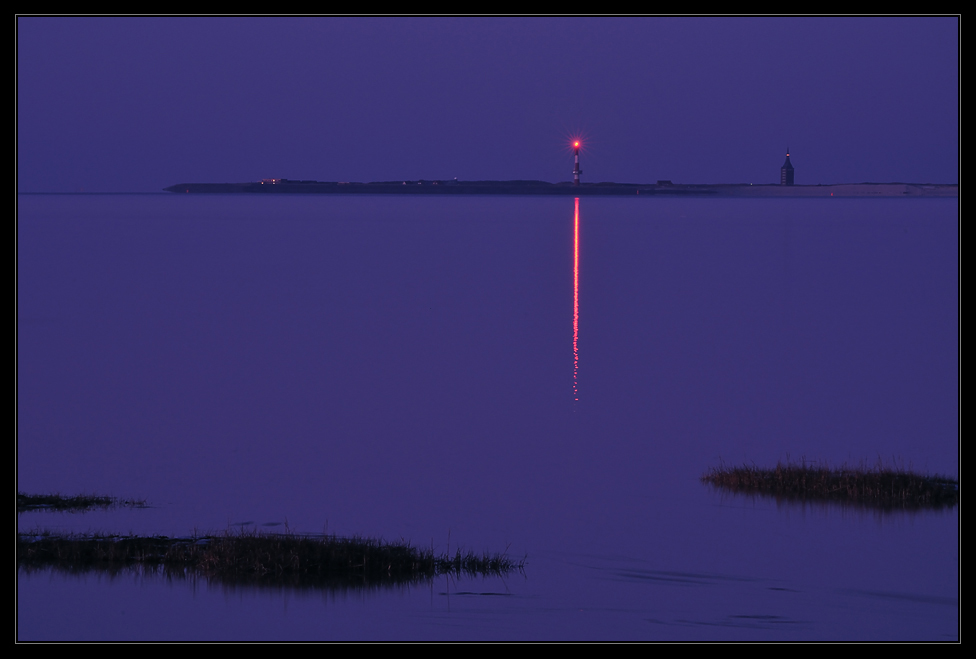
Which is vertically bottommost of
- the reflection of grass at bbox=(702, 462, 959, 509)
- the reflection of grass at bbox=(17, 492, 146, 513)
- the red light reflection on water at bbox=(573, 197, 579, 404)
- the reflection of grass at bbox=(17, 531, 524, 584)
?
the reflection of grass at bbox=(17, 531, 524, 584)

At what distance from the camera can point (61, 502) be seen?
22500 mm

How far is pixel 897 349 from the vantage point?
5809 centimetres

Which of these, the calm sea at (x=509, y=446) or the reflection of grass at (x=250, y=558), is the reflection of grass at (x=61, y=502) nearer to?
the calm sea at (x=509, y=446)

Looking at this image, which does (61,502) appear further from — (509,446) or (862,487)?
(862,487)

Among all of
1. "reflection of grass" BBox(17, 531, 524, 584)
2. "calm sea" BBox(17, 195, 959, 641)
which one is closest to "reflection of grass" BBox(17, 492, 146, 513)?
"calm sea" BBox(17, 195, 959, 641)

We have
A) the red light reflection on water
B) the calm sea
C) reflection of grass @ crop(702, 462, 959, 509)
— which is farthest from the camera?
the red light reflection on water

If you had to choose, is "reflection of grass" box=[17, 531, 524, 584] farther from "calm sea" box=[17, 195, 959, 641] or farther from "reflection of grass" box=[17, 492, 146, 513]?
"reflection of grass" box=[17, 492, 146, 513]

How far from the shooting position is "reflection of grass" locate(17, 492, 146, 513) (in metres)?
22.0

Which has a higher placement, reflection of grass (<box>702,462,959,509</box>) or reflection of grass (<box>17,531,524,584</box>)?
reflection of grass (<box>702,462,959,509</box>)

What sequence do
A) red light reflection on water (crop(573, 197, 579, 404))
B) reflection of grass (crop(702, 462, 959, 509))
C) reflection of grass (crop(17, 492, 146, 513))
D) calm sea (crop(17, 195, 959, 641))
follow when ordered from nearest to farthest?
calm sea (crop(17, 195, 959, 641)), reflection of grass (crop(17, 492, 146, 513)), reflection of grass (crop(702, 462, 959, 509)), red light reflection on water (crop(573, 197, 579, 404))

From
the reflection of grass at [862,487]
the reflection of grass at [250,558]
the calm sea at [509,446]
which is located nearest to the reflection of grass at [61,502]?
the calm sea at [509,446]

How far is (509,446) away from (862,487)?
1071 centimetres

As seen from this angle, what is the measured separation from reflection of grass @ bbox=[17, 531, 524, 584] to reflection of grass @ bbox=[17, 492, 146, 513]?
9.56 feet

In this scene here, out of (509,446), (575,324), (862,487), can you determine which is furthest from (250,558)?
(575,324)
